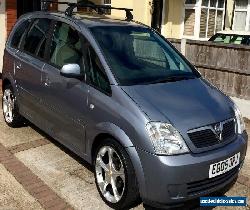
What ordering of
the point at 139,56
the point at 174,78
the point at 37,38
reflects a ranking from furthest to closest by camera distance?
the point at 37,38 → the point at 139,56 → the point at 174,78

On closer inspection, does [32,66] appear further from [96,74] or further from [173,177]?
[173,177]

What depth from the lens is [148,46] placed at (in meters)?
5.03

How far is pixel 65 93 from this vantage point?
445cm

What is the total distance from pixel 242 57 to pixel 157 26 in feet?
33.5

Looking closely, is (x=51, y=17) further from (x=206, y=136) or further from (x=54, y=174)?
(x=206, y=136)

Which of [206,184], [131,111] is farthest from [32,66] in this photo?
[206,184]

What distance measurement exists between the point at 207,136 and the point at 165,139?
47 cm

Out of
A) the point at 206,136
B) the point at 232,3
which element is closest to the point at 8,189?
the point at 206,136

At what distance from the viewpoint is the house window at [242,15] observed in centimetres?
1736

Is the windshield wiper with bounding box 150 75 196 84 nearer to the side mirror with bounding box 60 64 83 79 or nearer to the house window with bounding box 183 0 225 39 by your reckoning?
the side mirror with bounding box 60 64 83 79

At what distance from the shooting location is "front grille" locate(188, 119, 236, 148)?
350 cm

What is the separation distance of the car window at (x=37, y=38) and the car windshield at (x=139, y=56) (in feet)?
3.52

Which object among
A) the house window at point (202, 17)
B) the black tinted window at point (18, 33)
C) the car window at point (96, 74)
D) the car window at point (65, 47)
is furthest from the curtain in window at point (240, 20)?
the car window at point (96, 74)

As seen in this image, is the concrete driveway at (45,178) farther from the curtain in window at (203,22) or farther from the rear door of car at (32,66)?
the curtain in window at (203,22)
